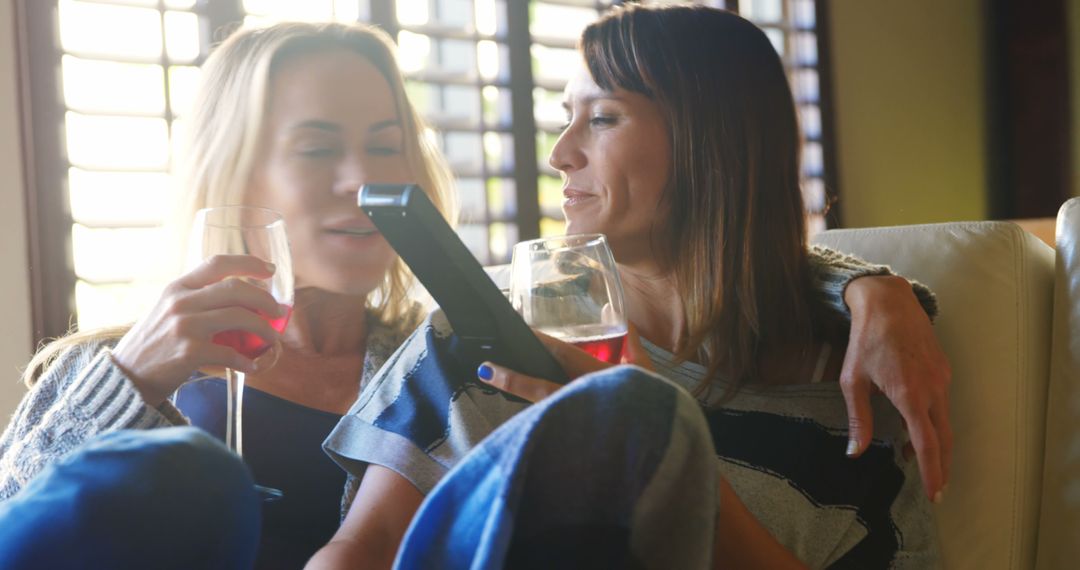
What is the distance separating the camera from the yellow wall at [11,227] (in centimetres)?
253

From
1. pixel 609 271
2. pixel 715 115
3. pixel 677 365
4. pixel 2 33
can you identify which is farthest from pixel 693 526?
pixel 2 33

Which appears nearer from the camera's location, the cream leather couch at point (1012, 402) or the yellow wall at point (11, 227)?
the cream leather couch at point (1012, 402)

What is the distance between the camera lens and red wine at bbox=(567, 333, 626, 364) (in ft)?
2.91

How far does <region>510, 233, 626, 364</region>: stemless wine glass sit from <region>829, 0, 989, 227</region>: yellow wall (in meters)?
4.46

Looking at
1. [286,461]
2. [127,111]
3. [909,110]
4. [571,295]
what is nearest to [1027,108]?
[909,110]

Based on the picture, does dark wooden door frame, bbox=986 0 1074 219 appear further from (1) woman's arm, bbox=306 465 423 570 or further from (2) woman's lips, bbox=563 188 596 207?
(1) woman's arm, bbox=306 465 423 570

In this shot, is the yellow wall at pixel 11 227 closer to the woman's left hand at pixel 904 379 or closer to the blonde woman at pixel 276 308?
the blonde woman at pixel 276 308

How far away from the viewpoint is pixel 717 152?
1.37 m

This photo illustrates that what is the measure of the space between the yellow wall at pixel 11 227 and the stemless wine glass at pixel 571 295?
82.6 inches

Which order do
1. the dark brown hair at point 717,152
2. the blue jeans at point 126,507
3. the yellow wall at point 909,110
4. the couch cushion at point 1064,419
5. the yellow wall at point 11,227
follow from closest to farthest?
the blue jeans at point 126,507
the couch cushion at point 1064,419
the dark brown hair at point 717,152
the yellow wall at point 11,227
the yellow wall at point 909,110

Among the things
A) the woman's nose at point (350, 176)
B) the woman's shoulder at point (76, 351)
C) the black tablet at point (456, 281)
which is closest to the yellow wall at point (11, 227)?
the woman's shoulder at point (76, 351)

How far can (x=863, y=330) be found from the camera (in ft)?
3.61

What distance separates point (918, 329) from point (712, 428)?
26 centimetres

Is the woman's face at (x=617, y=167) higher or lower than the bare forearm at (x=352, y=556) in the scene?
higher
